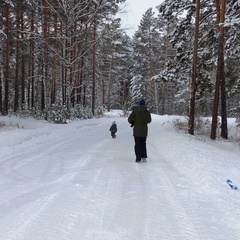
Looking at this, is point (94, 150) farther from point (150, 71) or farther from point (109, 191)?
point (150, 71)

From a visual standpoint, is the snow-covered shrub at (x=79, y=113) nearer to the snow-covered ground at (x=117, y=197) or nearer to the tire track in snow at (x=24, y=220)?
the snow-covered ground at (x=117, y=197)

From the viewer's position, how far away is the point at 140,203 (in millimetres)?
5105

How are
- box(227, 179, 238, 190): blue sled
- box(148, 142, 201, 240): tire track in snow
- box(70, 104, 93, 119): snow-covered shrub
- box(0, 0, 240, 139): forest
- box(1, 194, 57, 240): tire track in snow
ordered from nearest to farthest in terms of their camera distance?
box(1, 194, 57, 240): tire track in snow → box(148, 142, 201, 240): tire track in snow → box(227, 179, 238, 190): blue sled → box(0, 0, 240, 139): forest → box(70, 104, 93, 119): snow-covered shrub

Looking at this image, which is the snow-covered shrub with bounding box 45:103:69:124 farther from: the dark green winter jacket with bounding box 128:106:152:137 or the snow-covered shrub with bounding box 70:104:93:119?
the dark green winter jacket with bounding box 128:106:152:137

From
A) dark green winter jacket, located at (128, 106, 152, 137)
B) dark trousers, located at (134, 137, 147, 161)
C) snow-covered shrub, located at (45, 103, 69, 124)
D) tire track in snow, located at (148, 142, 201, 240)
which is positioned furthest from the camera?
snow-covered shrub, located at (45, 103, 69, 124)

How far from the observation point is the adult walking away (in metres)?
8.83

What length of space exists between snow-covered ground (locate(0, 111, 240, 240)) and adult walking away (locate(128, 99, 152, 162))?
37 cm

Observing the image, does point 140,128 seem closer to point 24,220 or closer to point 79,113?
point 24,220

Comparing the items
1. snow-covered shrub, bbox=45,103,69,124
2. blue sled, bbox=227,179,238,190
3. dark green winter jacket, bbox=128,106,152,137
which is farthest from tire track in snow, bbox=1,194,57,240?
snow-covered shrub, bbox=45,103,69,124

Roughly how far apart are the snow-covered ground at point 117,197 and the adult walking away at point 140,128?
14.7 inches

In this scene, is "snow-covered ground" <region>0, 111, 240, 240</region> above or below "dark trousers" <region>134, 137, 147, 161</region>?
below

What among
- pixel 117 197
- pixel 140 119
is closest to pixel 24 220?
pixel 117 197

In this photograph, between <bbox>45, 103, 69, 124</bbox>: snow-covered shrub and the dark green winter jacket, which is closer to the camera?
the dark green winter jacket

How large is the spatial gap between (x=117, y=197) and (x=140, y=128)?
3835 mm
